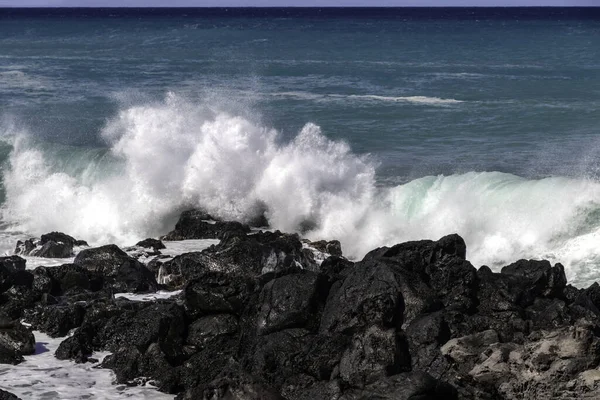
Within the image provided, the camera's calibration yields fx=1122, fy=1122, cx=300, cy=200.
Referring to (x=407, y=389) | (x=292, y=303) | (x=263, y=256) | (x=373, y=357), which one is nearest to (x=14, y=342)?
(x=292, y=303)

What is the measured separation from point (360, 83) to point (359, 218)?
25.5 m

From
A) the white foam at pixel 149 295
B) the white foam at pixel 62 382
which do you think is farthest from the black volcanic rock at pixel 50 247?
the white foam at pixel 62 382

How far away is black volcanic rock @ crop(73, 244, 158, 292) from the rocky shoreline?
0.04 metres

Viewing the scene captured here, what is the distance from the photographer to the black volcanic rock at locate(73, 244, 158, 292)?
61.3ft

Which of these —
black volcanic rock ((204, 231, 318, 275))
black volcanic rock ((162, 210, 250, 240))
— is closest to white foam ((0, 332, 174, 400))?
black volcanic rock ((204, 231, 318, 275))

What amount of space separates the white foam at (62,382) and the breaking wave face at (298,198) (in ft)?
30.2

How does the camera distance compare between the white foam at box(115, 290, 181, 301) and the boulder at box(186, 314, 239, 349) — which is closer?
the boulder at box(186, 314, 239, 349)

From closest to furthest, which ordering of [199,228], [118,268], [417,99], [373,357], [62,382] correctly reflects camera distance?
[373,357] < [62,382] < [118,268] < [199,228] < [417,99]

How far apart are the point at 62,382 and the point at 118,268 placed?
5.11 m

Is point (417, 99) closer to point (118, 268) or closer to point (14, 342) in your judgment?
point (118, 268)

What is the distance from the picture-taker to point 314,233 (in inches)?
966

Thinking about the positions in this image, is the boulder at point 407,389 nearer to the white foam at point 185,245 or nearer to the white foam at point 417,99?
the white foam at point 185,245

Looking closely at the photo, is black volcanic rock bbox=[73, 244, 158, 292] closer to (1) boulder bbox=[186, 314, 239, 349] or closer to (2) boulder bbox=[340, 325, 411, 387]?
(1) boulder bbox=[186, 314, 239, 349]

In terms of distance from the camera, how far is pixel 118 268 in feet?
63.8
